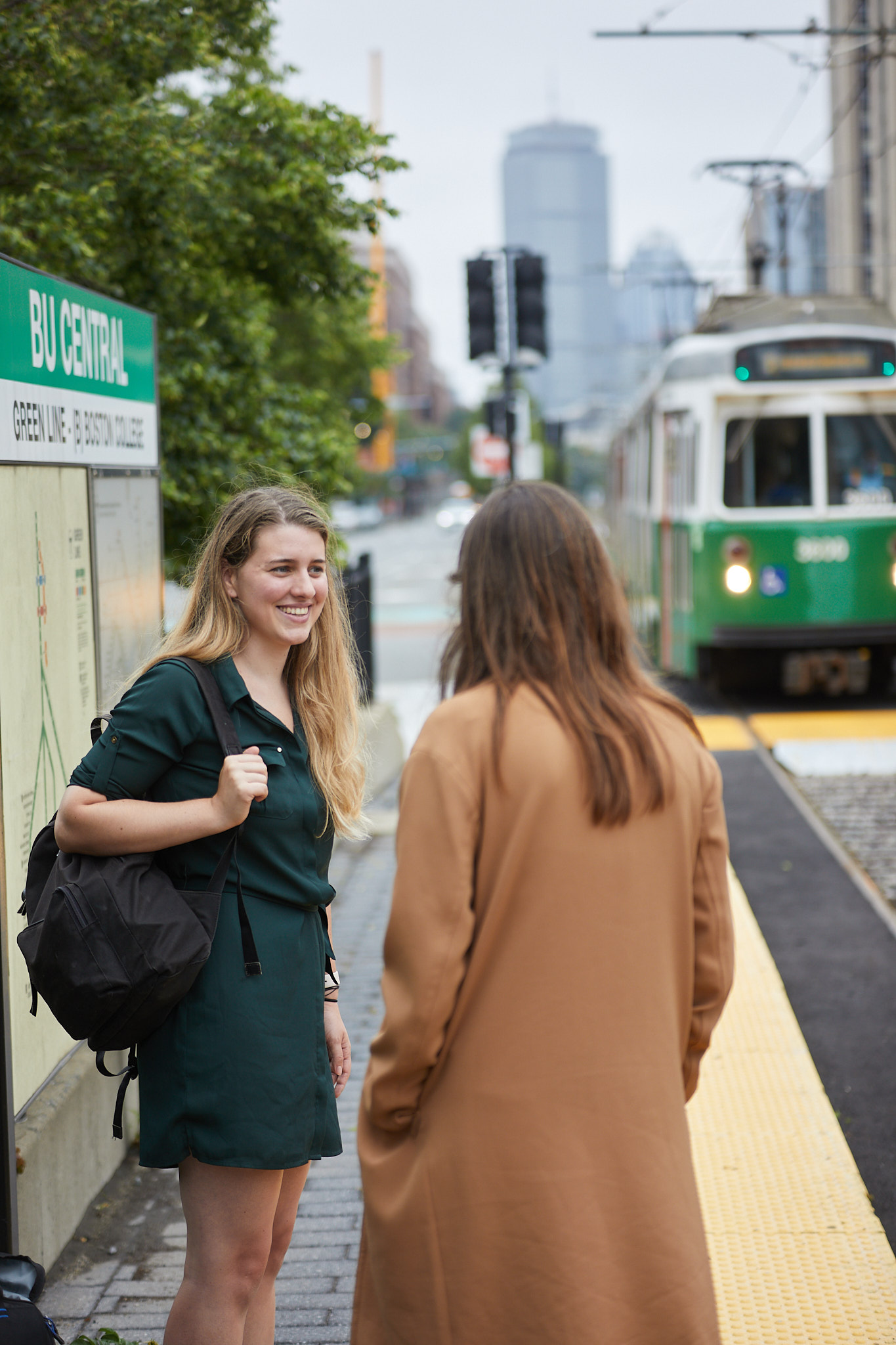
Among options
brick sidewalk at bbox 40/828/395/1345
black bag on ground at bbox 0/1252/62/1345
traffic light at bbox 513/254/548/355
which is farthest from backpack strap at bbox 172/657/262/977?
traffic light at bbox 513/254/548/355

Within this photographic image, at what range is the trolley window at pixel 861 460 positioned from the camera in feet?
40.8

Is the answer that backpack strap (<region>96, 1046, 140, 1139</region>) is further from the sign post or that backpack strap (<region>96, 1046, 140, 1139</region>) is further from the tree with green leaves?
the tree with green leaves

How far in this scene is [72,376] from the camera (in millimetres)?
3592

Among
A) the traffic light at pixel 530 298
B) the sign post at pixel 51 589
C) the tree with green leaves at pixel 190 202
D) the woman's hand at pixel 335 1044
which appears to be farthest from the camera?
the traffic light at pixel 530 298

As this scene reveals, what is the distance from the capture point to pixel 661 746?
6.34 feet

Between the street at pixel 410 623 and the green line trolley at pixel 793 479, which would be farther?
the green line trolley at pixel 793 479

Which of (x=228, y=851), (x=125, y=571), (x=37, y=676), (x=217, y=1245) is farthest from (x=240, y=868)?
(x=125, y=571)

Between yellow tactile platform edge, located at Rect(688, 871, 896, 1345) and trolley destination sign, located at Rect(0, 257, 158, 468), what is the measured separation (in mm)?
2596

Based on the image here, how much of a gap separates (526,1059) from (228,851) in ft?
2.33

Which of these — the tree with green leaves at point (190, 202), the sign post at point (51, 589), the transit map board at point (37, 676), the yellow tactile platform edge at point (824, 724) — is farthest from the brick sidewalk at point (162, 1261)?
the yellow tactile platform edge at point (824, 724)

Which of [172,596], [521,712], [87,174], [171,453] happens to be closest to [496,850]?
[521,712]

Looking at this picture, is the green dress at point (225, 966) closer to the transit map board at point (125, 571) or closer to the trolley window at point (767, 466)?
the transit map board at point (125, 571)

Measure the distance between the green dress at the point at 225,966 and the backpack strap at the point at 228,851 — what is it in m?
0.01

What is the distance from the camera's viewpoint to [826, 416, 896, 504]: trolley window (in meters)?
12.4
